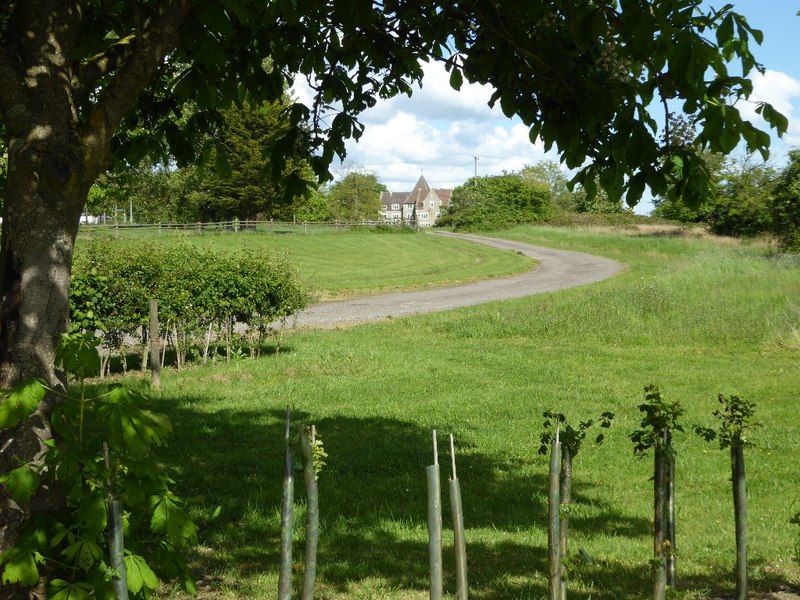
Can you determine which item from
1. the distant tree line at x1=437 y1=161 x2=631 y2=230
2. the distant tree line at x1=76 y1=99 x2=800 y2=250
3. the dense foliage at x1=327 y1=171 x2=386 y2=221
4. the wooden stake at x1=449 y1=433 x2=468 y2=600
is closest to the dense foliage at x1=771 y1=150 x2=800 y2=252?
the distant tree line at x1=76 y1=99 x2=800 y2=250

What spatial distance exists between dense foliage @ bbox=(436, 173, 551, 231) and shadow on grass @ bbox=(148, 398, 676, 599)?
74.6 metres

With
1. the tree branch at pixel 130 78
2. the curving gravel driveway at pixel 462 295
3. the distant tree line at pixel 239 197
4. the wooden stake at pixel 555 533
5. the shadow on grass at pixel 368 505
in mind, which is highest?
the distant tree line at pixel 239 197

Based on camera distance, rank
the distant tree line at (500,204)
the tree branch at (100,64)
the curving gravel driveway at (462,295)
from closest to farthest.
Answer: the tree branch at (100,64), the curving gravel driveway at (462,295), the distant tree line at (500,204)

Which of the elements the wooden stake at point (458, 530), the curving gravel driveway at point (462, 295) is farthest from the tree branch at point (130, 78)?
the curving gravel driveway at point (462, 295)

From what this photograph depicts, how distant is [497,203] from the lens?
293 ft

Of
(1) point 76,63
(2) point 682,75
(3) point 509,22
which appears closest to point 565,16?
(3) point 509,22

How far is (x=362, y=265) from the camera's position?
42.1 m

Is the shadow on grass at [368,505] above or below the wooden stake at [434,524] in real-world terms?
below

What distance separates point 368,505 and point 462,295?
21998mm

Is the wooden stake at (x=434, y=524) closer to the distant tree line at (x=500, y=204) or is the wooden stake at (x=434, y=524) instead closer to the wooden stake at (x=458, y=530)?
the wooden stake at (x=458, y=530)

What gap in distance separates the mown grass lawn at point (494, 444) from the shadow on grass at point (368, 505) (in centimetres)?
2

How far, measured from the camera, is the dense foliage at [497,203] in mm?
86062

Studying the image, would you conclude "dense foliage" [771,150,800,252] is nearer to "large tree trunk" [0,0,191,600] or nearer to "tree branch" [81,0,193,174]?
"tree branch" [81,0,193,174]

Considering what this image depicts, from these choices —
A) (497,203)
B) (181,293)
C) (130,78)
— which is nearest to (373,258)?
(181,293)
